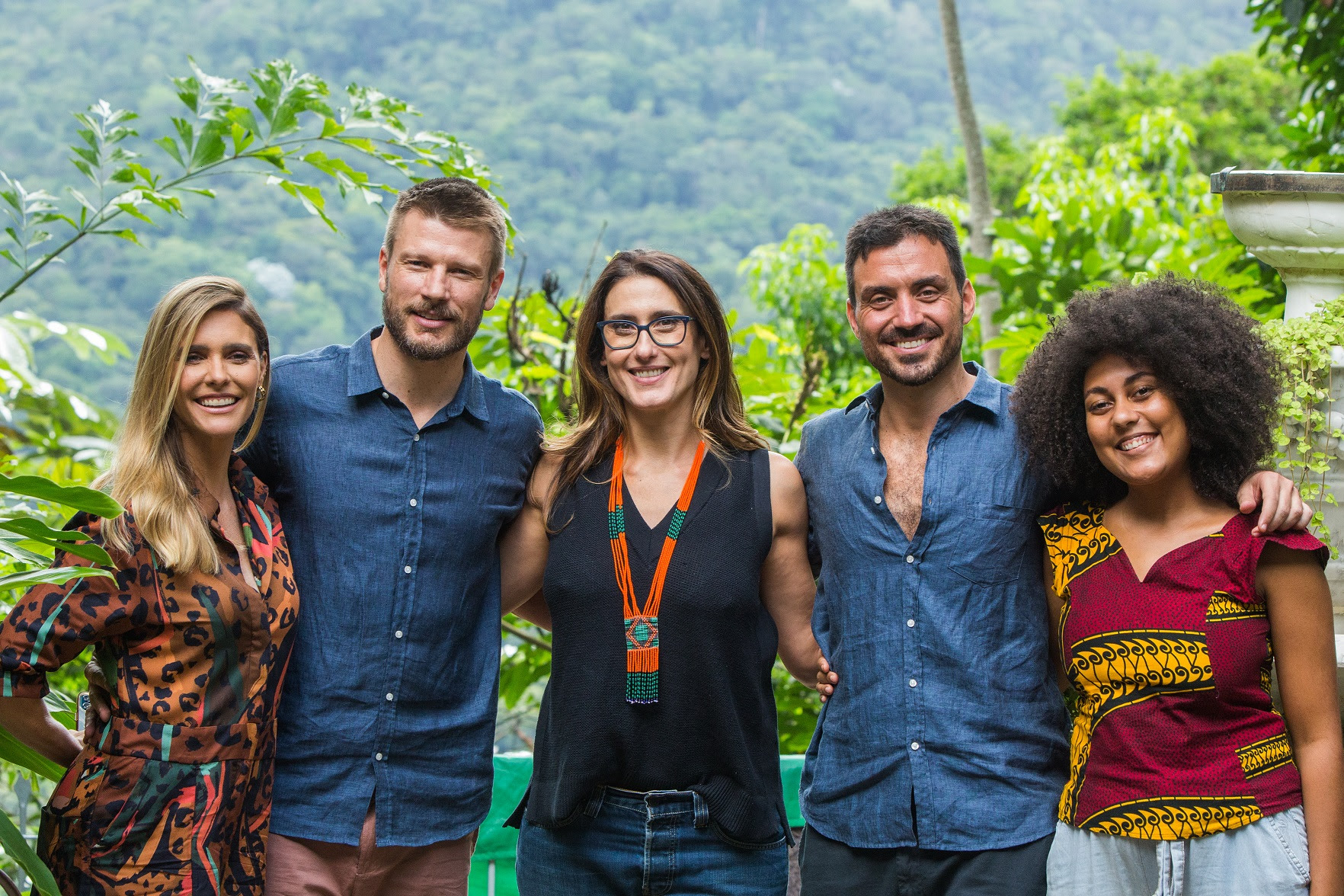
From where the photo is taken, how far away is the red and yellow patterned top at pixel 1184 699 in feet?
7.25

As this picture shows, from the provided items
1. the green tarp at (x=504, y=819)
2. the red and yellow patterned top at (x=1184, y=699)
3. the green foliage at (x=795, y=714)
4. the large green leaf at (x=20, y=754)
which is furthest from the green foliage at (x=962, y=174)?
the large green leaf at (x=20, y=754)

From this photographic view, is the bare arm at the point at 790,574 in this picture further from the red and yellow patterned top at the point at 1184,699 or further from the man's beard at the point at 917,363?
the red and yellow patterned top at the point at 1184,699

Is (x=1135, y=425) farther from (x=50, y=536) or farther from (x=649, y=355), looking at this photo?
(x=50, y=536)

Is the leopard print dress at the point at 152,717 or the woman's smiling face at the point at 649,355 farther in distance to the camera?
the woman's smiling face at the point at 649,355

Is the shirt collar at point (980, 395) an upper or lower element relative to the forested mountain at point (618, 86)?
lower

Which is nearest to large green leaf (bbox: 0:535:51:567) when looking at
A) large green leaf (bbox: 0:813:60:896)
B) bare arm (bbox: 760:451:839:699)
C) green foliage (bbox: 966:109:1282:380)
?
large green leaf (bbox: 0:813:60:896)

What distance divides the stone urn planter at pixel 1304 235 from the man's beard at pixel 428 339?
174cm

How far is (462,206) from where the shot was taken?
2.80m

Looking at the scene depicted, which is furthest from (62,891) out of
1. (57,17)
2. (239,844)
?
(57,17)

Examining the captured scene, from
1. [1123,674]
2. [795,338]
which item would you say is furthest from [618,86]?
[1123,674]

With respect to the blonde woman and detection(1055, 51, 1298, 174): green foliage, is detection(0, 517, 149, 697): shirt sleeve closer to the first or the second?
the blonde woman

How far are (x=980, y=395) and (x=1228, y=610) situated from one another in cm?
67

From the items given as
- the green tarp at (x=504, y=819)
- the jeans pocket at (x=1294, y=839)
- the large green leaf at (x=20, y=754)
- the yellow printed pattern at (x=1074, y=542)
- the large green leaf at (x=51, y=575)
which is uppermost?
the yellow printed pattern at (x=1074, y=542)

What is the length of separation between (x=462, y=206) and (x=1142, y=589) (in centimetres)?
162
